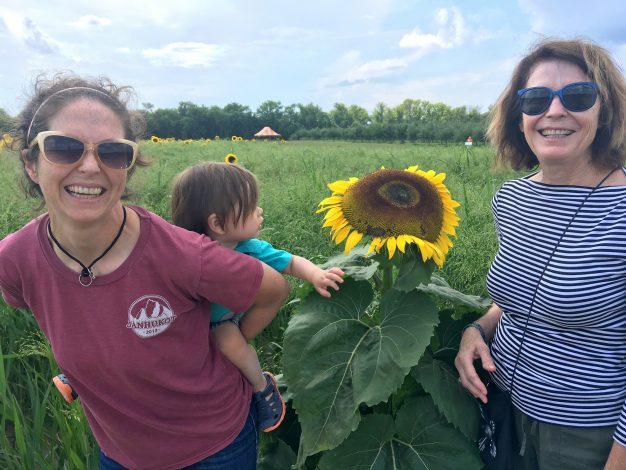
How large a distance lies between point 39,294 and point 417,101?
71829 millimetres

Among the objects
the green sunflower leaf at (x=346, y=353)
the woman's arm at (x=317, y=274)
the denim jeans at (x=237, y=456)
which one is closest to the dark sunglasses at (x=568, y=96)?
the green sunflower leaf at (x=346, y=353)

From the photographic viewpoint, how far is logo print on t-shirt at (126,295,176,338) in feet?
4.05

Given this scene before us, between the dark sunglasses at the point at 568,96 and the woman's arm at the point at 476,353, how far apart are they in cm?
64

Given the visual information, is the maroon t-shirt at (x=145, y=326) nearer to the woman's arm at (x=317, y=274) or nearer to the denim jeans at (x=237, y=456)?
Answer: the denim jeans at (x=237, y=456)

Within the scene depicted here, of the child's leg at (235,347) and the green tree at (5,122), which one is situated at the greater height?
the green tree at (5,122)

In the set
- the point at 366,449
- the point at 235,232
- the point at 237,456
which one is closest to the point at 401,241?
the point at 235,232

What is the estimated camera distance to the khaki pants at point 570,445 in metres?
1.33

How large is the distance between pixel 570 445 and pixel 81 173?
1397 mm

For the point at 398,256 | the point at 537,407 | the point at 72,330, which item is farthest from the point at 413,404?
the point at 72,330

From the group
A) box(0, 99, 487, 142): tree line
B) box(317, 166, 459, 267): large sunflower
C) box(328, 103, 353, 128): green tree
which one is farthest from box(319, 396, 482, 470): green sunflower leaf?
box(328, 103, 353, 128): green tree

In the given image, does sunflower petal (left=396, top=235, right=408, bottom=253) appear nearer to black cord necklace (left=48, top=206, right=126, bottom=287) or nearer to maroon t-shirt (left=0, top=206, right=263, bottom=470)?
maroon t-shirt (left=0, top=206, right=263, bottom=470)

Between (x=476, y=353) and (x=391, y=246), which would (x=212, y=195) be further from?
(x=476, y=353)

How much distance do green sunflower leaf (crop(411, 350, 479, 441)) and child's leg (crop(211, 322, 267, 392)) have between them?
48cm

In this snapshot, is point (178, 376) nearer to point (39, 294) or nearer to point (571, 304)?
point (39, 294)
